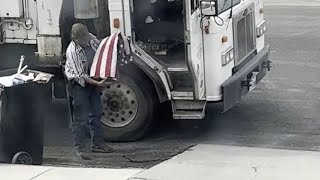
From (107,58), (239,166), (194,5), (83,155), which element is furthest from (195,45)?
(239,166)

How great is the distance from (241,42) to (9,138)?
130 inches

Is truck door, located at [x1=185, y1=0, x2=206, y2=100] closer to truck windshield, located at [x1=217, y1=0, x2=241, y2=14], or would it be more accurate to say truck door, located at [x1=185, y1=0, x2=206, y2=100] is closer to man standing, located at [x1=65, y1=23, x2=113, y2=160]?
truck windshield, located at [x1=217, y1=0, x2=241, y2=14]

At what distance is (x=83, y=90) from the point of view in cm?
888

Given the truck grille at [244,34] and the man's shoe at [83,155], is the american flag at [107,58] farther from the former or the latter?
the truck grille at [244,34]

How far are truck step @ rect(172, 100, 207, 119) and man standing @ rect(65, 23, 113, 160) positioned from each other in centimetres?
85

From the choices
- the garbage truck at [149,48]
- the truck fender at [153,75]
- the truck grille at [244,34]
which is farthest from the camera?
the truck grille at [244,34]

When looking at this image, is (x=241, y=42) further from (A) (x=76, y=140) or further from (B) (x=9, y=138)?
(B) (x=9, y=138)

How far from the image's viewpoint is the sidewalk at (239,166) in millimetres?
6936

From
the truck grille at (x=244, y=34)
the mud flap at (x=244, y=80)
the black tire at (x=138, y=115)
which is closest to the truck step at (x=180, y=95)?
the black tire at (x=138, y=115)

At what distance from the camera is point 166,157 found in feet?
28.6

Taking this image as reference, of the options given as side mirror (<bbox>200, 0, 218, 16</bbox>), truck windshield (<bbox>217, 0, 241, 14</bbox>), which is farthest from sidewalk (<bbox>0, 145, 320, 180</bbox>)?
truck windshield (<bbox>217, 0, 241, 14</bbox>)

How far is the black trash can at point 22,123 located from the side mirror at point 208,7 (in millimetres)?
1907

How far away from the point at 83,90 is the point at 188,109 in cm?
121

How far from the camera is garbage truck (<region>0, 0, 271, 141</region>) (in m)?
8.98
